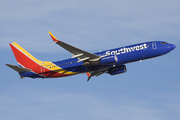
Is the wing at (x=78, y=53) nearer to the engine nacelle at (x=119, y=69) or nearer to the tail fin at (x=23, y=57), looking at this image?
the engine nacelle at (x=119, y=69)

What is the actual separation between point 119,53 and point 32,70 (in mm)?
18389

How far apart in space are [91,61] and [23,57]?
15.8 meters

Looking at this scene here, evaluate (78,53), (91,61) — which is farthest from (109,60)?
(78,53)

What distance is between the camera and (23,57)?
62.7m

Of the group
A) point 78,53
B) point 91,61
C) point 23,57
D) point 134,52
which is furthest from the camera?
point 23,57

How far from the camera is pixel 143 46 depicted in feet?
186

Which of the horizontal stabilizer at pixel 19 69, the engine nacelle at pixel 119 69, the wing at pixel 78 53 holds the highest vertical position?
the wing at pixel 78 53

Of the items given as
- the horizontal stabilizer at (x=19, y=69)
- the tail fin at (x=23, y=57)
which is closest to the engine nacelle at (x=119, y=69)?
the tail fin at (x=23, y=57)

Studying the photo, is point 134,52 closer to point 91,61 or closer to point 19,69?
point 91,61

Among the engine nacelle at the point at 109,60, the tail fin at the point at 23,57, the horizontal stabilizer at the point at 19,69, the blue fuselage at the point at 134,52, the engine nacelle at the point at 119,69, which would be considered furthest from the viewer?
the tail fin at the point at 23,57

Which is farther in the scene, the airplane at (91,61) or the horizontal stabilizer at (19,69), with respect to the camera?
the horizontal stabilizer at (19,69)

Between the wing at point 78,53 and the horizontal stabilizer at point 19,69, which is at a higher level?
the wing at point 78,53

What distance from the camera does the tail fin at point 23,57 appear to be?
61844 mm

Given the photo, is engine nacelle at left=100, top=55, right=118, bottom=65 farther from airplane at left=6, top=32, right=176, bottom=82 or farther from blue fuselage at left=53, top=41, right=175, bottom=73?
blue fuselage at left=53, top=41, right=175, bottom=73
